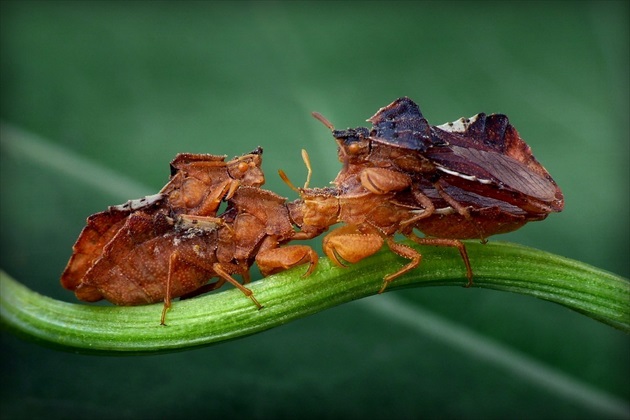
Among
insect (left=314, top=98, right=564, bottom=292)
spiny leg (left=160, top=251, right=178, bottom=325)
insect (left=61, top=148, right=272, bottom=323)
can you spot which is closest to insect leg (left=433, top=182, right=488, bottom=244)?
insect (left=314, top=98, right=564, bottom=292)

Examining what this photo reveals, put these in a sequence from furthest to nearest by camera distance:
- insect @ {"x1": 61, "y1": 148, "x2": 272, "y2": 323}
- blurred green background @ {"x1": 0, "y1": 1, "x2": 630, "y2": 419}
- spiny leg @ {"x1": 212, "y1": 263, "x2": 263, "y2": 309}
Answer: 1. blurred green background @ {"x1": 0, "y1": 1, "x2": 630, "y2": 419}
2. insect @ {"x1": 61, "y1": 148, "x2": 272, "y2": 323}
3. spiny leg @ {"x1": 212, "y1": 263, "x2": 263, "y2": 309}

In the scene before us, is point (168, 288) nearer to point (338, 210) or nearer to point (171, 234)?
point (171, 234)

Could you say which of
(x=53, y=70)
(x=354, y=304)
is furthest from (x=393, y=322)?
(x=53, y=70)

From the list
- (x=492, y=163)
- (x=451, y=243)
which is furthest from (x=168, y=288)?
(x=492, y=163)

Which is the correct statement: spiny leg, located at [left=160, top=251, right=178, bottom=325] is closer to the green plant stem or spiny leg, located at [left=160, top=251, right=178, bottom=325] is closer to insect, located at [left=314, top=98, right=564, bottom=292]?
the green plant stem

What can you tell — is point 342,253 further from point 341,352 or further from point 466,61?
point 466,61

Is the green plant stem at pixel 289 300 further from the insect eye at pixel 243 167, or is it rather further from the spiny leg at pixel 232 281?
the insect eye at pixel 243 167

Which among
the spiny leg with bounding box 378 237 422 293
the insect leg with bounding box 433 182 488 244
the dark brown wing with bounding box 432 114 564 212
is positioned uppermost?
the dark brown wing with bounding box 432 114 564 212
